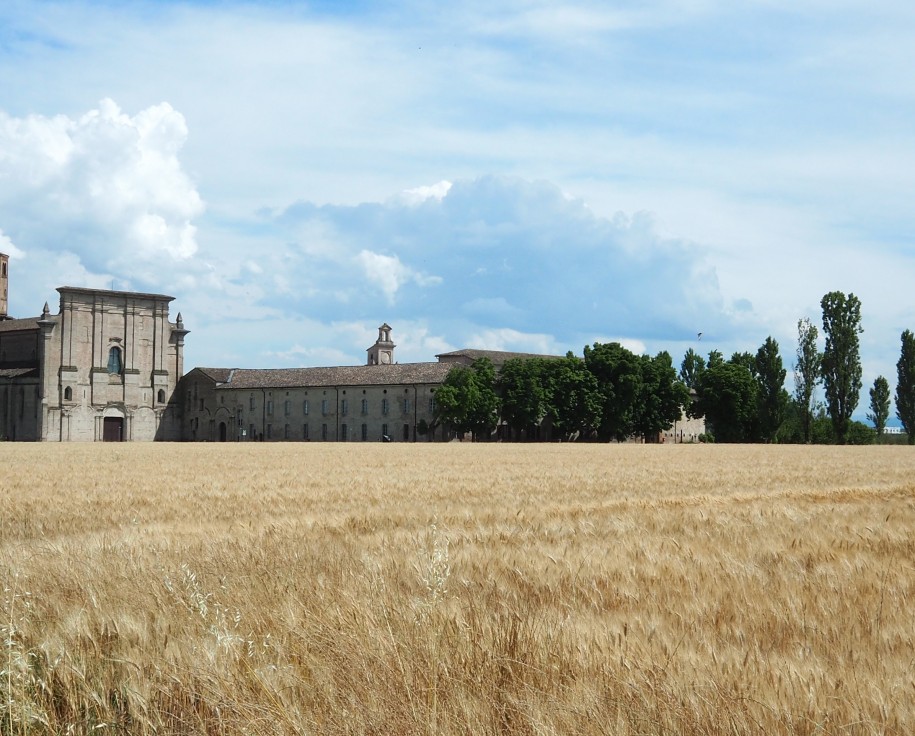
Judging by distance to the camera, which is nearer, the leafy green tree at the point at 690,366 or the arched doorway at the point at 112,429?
the arched doorway at the point at 112,429

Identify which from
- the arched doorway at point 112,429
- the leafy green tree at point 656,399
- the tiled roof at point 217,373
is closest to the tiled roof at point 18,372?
the arched doorway at point 112,429

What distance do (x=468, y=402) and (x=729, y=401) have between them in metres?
32.2

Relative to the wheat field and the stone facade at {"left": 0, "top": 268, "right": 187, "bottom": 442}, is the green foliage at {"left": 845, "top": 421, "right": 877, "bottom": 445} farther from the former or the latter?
the wheat field

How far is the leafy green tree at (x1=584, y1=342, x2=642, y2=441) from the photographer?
334 ft

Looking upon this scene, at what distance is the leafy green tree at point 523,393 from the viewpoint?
324 ft

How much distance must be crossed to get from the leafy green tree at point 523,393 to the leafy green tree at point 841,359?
28.9m

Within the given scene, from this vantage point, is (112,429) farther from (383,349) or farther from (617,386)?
(617,386)

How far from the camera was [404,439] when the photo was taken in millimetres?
104688

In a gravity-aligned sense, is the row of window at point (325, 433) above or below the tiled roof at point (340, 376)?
below

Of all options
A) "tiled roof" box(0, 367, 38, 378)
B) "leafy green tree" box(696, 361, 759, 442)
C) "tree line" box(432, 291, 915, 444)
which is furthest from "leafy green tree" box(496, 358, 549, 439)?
"tiled roof" box(0, 367, 38, 378)

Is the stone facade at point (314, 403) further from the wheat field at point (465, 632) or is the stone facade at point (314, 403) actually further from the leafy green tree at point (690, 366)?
the wheat field at point (465, 632)

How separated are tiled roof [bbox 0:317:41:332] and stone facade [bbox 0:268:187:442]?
259 mm

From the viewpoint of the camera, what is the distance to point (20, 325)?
113 m

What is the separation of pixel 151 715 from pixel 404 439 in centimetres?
10060
